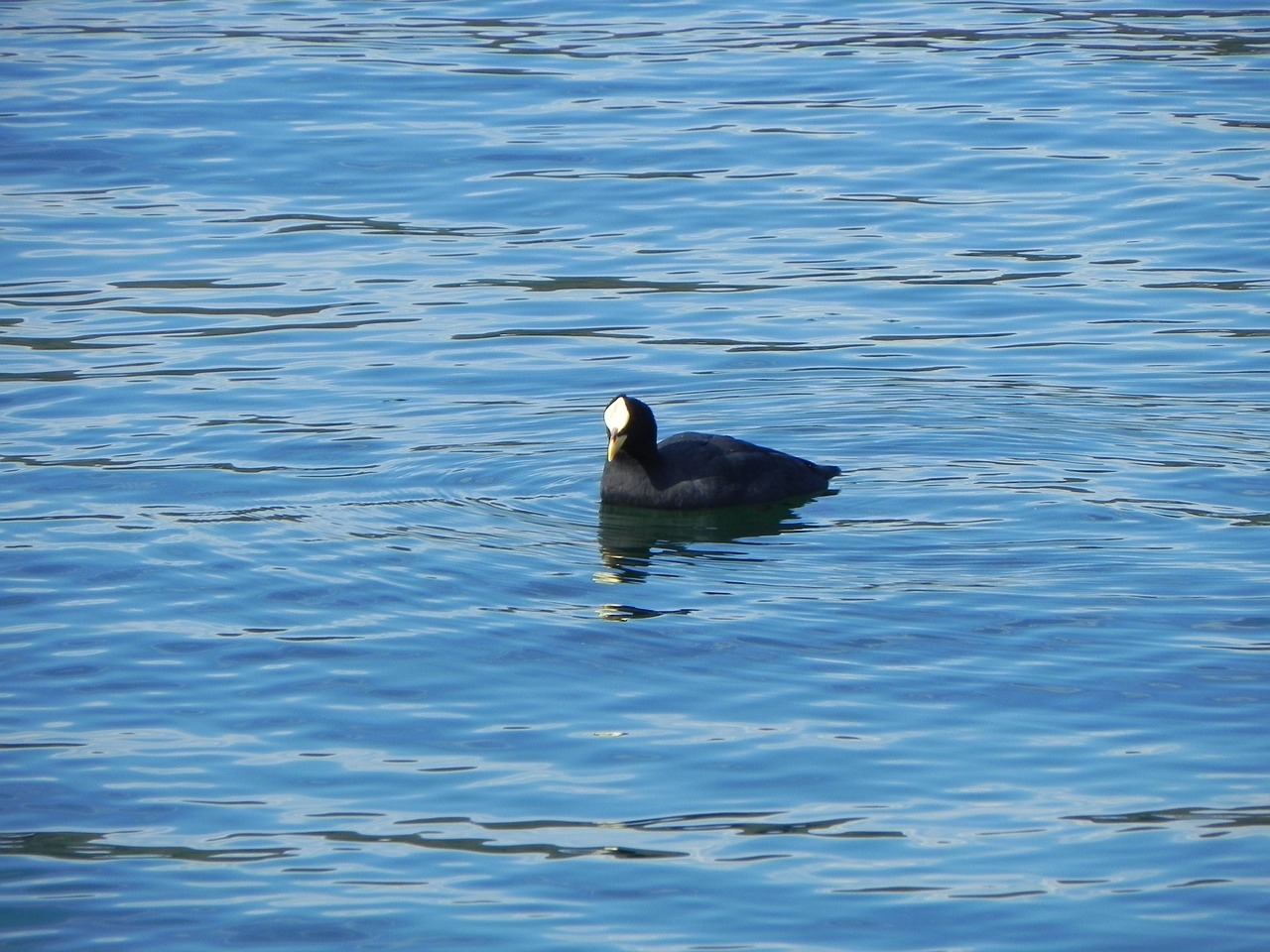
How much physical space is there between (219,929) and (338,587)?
12.7 feet

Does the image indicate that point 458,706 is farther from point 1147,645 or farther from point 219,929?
point 1147,645

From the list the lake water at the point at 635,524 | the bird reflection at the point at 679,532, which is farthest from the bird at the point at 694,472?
the lake water at the point at 635,524

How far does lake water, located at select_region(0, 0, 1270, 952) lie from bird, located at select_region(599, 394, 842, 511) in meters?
0.24

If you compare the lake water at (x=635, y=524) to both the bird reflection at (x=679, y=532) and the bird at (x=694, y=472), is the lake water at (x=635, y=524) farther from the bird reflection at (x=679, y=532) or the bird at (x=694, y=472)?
the bird at (x=694, y=472)

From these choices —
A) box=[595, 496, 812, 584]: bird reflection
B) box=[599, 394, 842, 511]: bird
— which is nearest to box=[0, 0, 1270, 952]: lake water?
box=[595, 496, 812, 584]: bird reflection

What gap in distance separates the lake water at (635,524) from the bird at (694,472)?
24cm

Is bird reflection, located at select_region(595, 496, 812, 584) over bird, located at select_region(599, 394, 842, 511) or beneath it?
beneath

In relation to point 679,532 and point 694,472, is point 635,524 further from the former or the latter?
point 694,472

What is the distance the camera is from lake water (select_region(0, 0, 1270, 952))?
7.84 m

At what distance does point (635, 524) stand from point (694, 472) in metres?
0.54

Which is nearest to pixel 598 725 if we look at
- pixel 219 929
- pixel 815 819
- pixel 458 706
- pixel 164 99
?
pixel 458 706

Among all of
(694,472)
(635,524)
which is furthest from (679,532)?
(694,472)

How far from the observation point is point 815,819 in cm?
816

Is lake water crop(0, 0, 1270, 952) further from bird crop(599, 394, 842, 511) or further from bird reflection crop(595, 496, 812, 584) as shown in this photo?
bird crop(599, 394, 842, 511)
